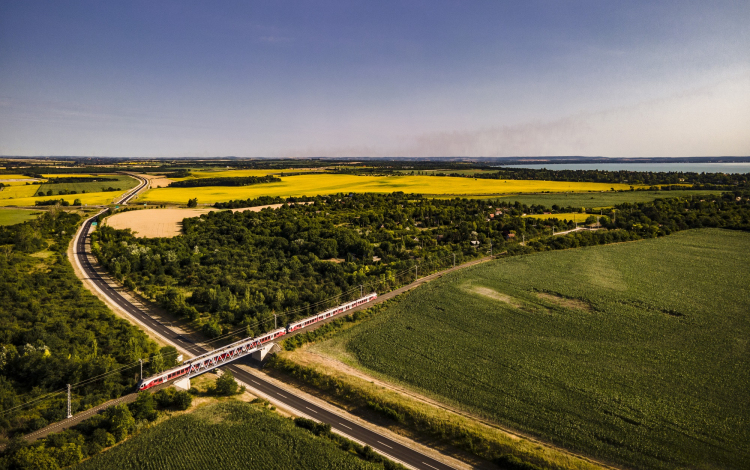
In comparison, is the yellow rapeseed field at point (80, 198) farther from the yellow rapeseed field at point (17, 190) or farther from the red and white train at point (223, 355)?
the red and white train at point (223, 355)

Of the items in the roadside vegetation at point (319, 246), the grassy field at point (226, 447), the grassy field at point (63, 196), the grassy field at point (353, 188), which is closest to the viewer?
the grassy field at point (226, 447)

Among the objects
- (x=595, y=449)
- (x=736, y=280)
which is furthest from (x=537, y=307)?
(x=736, y=280)

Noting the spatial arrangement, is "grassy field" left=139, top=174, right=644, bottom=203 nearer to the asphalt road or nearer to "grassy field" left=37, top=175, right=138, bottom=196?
"grassy field" left=37, top=175, right=138, bottom=196

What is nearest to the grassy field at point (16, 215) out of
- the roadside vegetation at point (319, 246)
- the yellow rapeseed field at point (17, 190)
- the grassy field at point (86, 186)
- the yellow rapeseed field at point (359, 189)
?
the roadside vegetation at point (319, 246)

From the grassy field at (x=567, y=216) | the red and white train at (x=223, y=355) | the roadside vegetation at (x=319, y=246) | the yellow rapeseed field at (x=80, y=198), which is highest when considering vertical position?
the yellow rapeseed field at (x=80, y=198)

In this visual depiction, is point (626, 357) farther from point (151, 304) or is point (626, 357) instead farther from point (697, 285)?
point (151, 304)

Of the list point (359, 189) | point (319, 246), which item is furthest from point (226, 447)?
point (359, 189)

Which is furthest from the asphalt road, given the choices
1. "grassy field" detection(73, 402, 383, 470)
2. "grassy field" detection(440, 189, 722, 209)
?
"grassy field" detection(440, 189, 722, 209)
